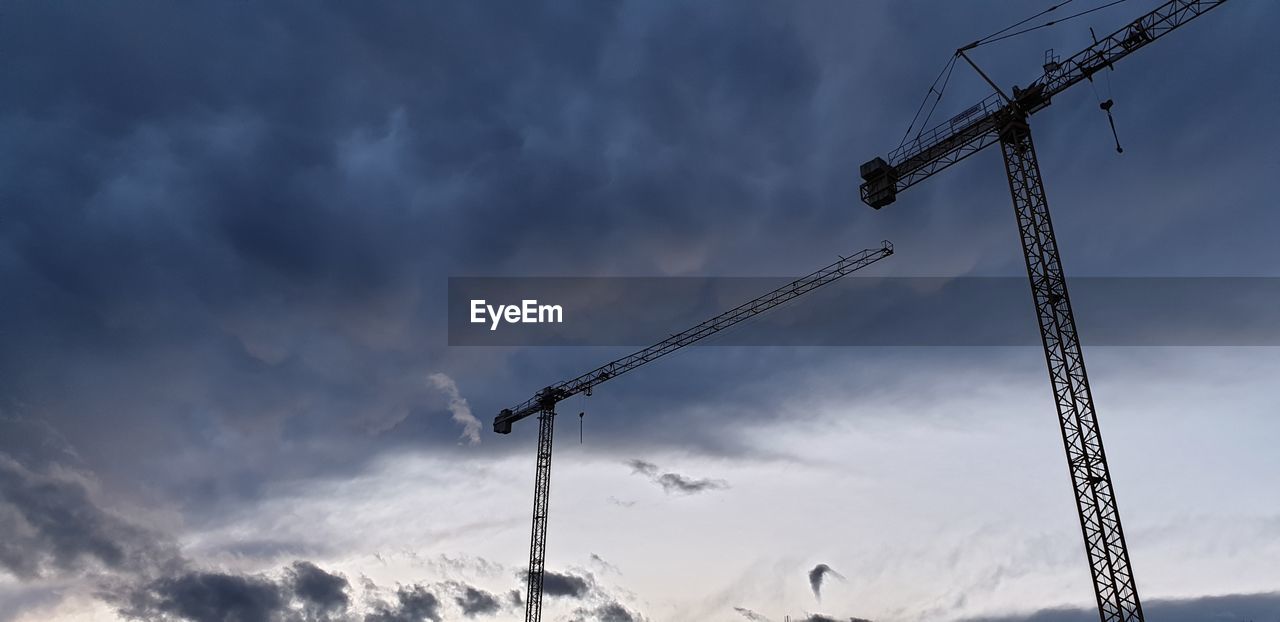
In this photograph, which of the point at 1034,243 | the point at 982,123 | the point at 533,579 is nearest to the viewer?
the point at 1034,243

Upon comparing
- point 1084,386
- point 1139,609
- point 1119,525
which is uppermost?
point 1084,386

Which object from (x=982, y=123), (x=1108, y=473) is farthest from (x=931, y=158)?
(x=1108, y=473)

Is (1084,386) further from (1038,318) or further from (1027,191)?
(1027,191)

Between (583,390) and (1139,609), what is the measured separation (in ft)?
267

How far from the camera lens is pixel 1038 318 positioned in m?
63.2

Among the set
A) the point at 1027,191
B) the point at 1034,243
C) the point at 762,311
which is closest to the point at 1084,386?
the point at 1034,243

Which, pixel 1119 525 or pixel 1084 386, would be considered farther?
pixel 1084 386

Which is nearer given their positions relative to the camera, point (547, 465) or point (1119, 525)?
point (1119, 525)

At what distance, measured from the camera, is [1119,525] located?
5550 cm

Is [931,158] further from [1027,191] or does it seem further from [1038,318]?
[1038,318]

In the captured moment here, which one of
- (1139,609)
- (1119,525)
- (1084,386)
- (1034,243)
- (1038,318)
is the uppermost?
(1034,243)

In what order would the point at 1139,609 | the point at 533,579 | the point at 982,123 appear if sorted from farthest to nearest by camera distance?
the point at 533,579, the point at 982,123, the point at 1139,609

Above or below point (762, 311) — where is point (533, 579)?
below

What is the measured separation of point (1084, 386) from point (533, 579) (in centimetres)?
8133
